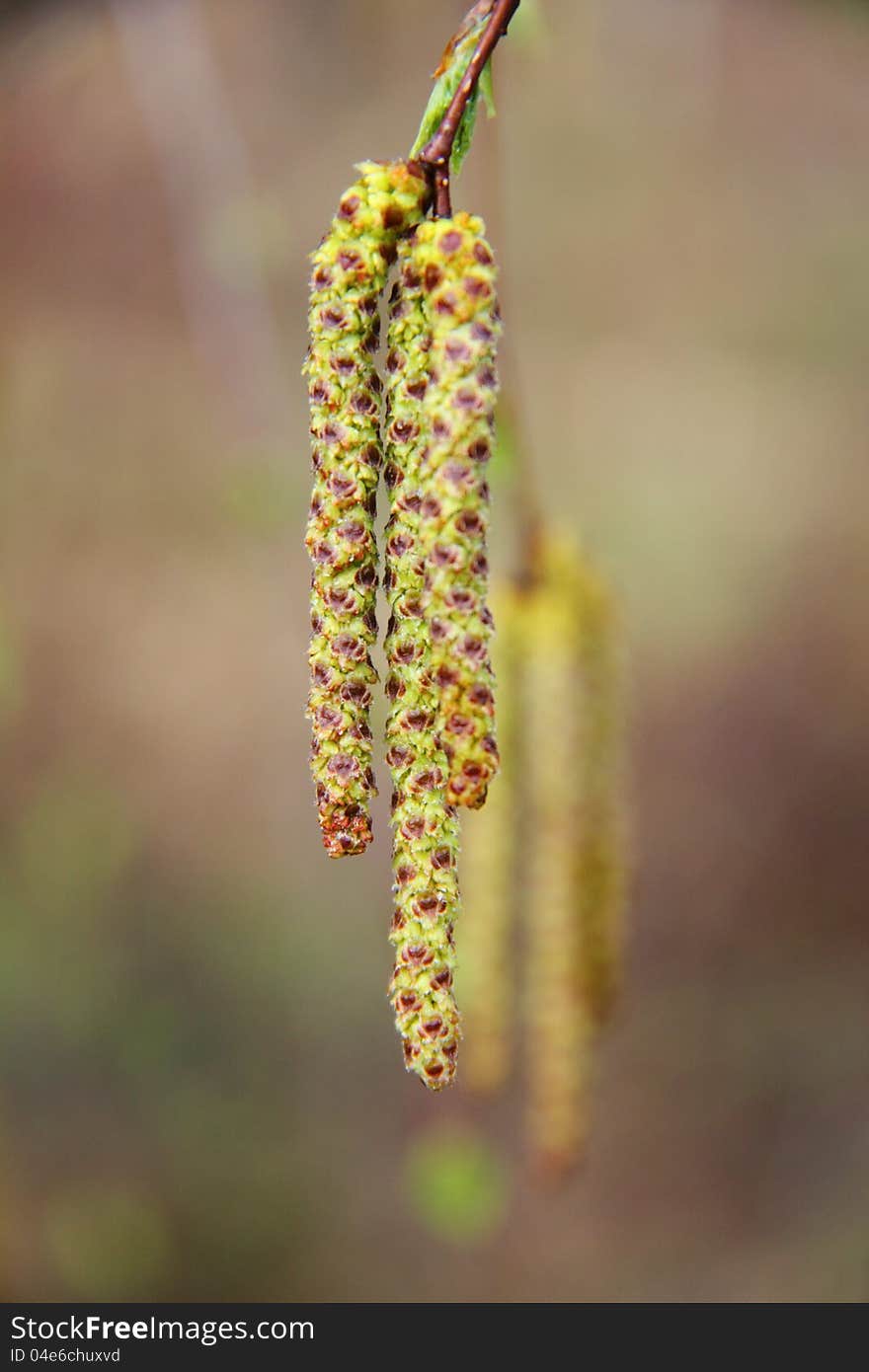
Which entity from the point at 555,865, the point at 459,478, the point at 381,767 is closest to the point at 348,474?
the point at 459,478

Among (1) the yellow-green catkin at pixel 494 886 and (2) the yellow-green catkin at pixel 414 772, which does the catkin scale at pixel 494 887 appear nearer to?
(1) the yellow-green catkin at pixel 494 886

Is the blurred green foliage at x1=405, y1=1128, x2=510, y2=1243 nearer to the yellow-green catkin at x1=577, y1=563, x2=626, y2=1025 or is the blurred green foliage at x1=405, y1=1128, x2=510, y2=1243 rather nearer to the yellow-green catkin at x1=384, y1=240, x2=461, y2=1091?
the yellow-green catkin at x1=577, y1=563, x2=626, y2=1025

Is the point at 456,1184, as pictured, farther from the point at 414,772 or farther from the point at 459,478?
the point at 459,478

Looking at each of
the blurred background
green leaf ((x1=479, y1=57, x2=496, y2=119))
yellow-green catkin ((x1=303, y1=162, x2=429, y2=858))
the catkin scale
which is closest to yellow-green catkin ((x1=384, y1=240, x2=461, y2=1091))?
yellow-green catkin ((x1=303, y1=162, x2=429, y2=858))
